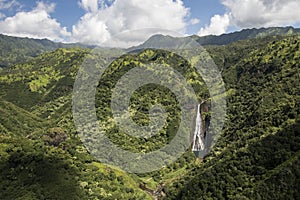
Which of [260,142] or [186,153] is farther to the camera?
[186,153]

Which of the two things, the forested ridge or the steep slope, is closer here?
the forested ridge

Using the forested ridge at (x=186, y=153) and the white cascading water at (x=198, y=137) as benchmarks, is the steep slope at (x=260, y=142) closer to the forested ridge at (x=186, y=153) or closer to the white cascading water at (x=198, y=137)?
the forested ridge at (x=186, y=153)

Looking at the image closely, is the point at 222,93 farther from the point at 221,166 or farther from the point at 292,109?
the point at 221,166

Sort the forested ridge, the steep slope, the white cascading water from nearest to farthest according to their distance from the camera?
the forested ridge < the steep slope < the white cascading water

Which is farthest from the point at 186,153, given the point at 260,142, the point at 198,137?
the point at 260,142

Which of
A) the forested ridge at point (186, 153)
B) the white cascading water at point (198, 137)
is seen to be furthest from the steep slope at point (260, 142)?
the white cascading water at point (198, 137)

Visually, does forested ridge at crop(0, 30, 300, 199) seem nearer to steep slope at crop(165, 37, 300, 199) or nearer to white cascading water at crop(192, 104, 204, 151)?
steep slope at crop(165, 37, 300, 199)

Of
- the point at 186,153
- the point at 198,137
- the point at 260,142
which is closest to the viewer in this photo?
the point at 260,142

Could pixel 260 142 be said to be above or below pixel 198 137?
below

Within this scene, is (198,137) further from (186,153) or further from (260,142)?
(260,142)

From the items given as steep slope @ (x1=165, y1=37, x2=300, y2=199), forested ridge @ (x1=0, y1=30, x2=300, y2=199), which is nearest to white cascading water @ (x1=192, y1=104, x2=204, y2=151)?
forested ridge @ (x1=0, y1=30, x2=300, y2=199)
